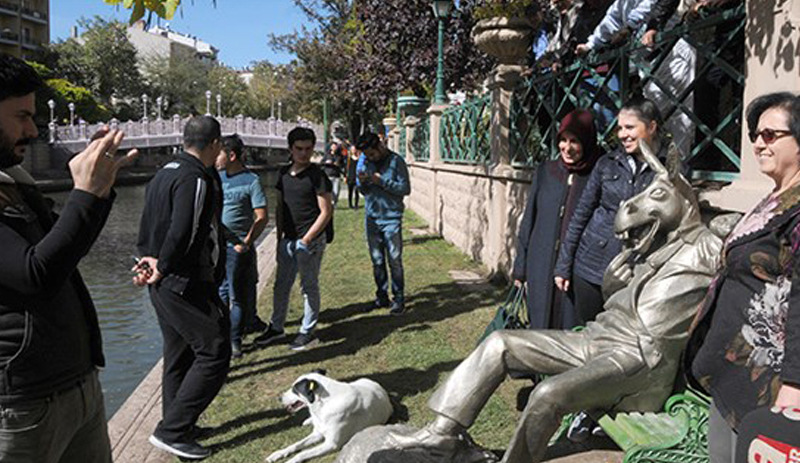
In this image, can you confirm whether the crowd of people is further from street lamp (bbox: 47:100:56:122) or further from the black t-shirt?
street lamp (bbox: 47:100:56:122)

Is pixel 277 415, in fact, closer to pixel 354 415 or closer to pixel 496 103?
pixel 354 415

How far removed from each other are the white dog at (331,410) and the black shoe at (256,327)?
237 cm

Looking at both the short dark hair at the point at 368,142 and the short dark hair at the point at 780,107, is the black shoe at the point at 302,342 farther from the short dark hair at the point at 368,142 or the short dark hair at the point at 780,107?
the short dark hair at the point at 780,107

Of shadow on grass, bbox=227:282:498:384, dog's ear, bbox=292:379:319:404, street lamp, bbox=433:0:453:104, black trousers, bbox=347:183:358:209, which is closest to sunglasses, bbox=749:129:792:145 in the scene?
dog's ear, bbox=292:379:319:404

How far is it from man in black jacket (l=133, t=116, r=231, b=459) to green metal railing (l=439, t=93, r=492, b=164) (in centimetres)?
506

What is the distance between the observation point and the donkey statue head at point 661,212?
2.93 m

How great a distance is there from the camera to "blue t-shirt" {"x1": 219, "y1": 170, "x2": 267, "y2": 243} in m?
5.87

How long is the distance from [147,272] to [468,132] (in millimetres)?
6954

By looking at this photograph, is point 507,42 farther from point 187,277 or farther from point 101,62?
point 101,62

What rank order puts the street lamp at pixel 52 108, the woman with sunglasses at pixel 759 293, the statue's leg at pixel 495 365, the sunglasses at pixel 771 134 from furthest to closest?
the street lamp at pixel 52 108 → the statue's leg at pixel 495 365 → the sunglasses at pixel 771 134 → the woman with sunglasses at pixel 759 293

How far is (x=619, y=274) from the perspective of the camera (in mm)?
3145

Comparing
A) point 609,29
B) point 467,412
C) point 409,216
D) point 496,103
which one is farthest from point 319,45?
point 467,412

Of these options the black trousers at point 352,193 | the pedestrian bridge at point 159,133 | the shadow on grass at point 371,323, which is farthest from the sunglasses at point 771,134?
the pedestrian bridge at point 159,133

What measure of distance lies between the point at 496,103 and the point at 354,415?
494 centimetres
